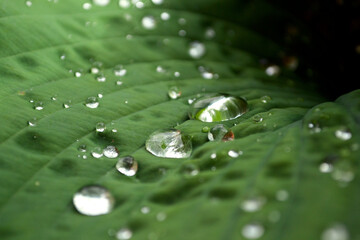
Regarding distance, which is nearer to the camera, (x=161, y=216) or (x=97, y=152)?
(x=161, y=216)

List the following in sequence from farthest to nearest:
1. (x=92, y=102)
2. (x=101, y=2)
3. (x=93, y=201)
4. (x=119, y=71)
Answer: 1. (x=101, y=2)
2. (x=119, y=71)
3. (x=92, y=102)
4. (x=93, y=201)

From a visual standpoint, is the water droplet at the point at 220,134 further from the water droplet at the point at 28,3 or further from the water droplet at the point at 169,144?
the water droplet at the point at 28,3

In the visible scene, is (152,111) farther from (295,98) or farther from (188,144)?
(295,98)

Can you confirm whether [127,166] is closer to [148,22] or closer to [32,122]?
[32,122]

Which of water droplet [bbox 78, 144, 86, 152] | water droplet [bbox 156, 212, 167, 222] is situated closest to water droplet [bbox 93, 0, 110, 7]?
water droplet [bbox 78, 144, 86, 152]

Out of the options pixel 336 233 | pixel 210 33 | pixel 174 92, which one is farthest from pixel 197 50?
pixel 336 233

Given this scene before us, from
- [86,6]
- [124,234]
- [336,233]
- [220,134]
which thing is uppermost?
[86,6]

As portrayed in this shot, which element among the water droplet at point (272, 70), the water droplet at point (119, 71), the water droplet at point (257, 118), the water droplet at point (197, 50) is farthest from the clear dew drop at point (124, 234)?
the water droplet at point (272, 70)
